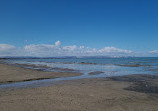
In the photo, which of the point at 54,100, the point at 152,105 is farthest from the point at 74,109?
the point at 152,105

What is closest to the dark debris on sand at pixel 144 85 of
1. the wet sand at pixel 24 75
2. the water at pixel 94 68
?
the water at pixel 94 68

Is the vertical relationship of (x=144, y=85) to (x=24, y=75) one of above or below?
below

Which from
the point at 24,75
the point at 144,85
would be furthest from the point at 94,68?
the point at 144,85

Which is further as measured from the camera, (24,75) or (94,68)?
(94,68)

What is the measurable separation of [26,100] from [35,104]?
111 centimetres

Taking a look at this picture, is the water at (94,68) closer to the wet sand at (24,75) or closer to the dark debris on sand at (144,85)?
the wet sand at (24,75)

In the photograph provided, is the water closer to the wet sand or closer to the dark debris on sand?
the wet sand

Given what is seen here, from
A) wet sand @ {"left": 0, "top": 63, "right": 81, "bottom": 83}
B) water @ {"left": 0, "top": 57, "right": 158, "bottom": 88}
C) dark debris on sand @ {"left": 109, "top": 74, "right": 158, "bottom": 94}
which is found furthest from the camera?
wet sand @ {"left": 0, "top": 63, "right": 81, "bottom": 83}

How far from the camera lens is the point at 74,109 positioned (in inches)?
276

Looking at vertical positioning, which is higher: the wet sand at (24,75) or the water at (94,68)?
the wet sand at (24,75)

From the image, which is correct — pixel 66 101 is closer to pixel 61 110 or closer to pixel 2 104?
pixel 61 110

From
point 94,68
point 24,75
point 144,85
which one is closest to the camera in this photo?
point 144,85

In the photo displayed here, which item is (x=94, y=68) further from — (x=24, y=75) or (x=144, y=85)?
(x=144, y=85)

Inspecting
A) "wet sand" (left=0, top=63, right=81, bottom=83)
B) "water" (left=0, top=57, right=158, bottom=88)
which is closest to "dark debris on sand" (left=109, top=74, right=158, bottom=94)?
"water" (left=0, top=57, right=158, bottom=88)
